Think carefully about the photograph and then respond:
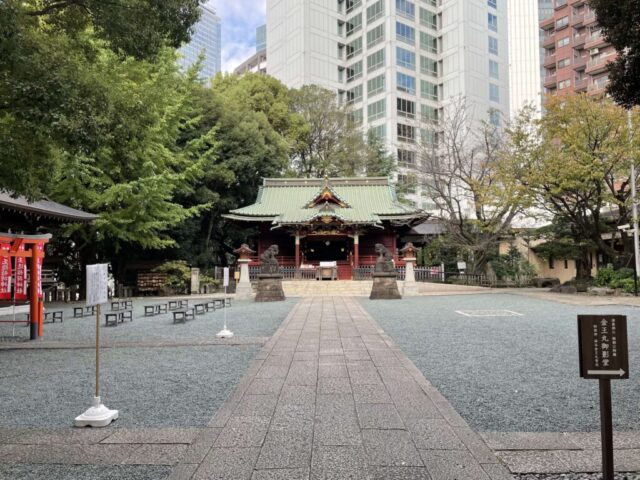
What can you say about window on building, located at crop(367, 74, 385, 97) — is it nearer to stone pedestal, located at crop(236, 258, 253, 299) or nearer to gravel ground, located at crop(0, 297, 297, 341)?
stone pedestal, located at crop(236, 258, 253, 299)

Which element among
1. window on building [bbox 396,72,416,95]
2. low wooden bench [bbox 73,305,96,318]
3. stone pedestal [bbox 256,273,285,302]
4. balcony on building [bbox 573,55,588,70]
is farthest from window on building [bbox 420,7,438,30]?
low wooden bench [bbox 73,305,96,318]

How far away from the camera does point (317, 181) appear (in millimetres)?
→ 30250

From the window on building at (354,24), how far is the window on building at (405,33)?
189 inches

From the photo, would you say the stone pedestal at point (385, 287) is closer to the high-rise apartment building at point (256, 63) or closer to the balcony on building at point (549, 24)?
the balcony on building at point (549, 24)

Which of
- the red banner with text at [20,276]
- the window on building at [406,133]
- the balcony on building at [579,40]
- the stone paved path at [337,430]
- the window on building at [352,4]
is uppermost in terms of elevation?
the window on building at [352,4]

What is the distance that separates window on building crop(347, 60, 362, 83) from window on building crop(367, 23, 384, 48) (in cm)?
226

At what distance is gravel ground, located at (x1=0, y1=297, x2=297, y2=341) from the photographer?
9.69m

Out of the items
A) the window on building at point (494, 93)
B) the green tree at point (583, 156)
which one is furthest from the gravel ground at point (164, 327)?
the window on building at point (494, 93)

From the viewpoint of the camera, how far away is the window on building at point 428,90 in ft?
162

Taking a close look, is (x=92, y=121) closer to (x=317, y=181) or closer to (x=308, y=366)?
(x=308, y=366)

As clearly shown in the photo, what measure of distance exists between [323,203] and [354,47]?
31640mm

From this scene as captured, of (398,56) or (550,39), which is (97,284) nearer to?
(398,56)

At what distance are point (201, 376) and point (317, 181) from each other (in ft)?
82.2

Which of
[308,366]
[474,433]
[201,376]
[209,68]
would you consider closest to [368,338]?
[308,366]
